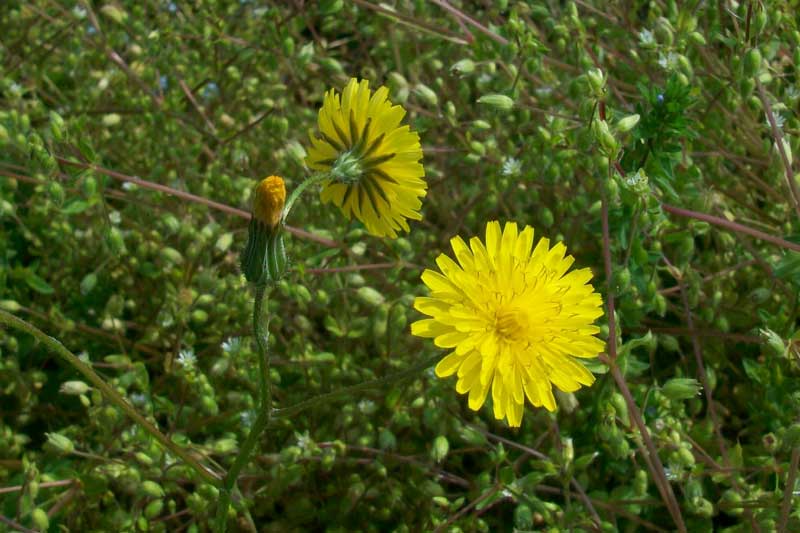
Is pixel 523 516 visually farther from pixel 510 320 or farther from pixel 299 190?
pixel 299 190

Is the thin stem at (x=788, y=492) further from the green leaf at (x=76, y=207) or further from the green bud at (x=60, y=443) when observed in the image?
the green leaf at (x=76, y=207)

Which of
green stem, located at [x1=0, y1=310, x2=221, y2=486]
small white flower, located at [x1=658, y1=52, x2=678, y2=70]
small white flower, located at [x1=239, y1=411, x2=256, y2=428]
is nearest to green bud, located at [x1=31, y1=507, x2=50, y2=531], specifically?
green stem, located at [x1=0, y1=310, x2=221, y2=486]

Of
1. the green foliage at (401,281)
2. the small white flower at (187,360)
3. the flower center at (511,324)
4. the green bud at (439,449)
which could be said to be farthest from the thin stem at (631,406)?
the small white flower at (187,360)

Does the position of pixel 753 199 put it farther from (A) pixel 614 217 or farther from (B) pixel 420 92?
(B) pixel 420 92

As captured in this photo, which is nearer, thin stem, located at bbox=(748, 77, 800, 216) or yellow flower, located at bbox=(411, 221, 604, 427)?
yellow flower, located at bbox=(411, 221, 604, 427)

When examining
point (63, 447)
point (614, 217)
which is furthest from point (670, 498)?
point (63, 447)

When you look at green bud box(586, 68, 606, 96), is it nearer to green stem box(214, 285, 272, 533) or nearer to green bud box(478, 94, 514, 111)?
green bud box(478, 94, 514, 111)
